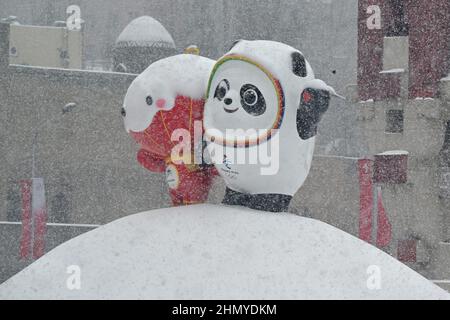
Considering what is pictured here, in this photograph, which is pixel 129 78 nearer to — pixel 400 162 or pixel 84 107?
pixel 84 107

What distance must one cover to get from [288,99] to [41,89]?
17.5 meters

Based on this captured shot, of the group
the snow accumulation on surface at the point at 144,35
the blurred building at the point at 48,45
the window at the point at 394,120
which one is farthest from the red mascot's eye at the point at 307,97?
the blurred building at the point at 48,45

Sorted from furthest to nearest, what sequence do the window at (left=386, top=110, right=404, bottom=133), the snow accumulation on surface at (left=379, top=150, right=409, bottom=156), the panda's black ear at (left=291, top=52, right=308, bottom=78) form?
1. the window at (left=386, top=110, right=404, bottom=133)
2. the snow accumulation on surface at (left=379, top=150, right=409, bottom=156)
3. the panda's black ear at (left=291, top=52, right=308, bottom=78)

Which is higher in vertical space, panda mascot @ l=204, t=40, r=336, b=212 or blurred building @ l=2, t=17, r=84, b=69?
blurred building @ l=2, t=17, r=84, b=69

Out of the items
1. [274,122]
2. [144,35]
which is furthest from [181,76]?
[144,35]

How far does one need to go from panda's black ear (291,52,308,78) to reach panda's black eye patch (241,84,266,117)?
26 centimetres

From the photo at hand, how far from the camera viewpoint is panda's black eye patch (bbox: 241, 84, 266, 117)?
209 inches

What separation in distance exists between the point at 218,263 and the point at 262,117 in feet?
2.96

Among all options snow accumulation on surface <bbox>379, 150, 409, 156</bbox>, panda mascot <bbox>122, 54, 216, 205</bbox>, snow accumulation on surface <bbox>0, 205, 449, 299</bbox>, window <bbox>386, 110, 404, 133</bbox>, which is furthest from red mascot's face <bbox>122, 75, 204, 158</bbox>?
window <bbox>386, 110, 404, 133</bbox>

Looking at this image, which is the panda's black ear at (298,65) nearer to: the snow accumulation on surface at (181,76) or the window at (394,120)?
the snow accumulation on surface at (181,76)

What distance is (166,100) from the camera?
5.66 metres

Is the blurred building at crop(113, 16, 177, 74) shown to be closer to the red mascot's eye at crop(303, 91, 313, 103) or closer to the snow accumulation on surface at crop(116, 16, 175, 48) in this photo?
the snow accumulation on surface at crop(116, 16, 175, 48)

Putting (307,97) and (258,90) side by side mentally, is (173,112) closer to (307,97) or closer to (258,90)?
(258,90)

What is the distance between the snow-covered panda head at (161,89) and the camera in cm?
567
